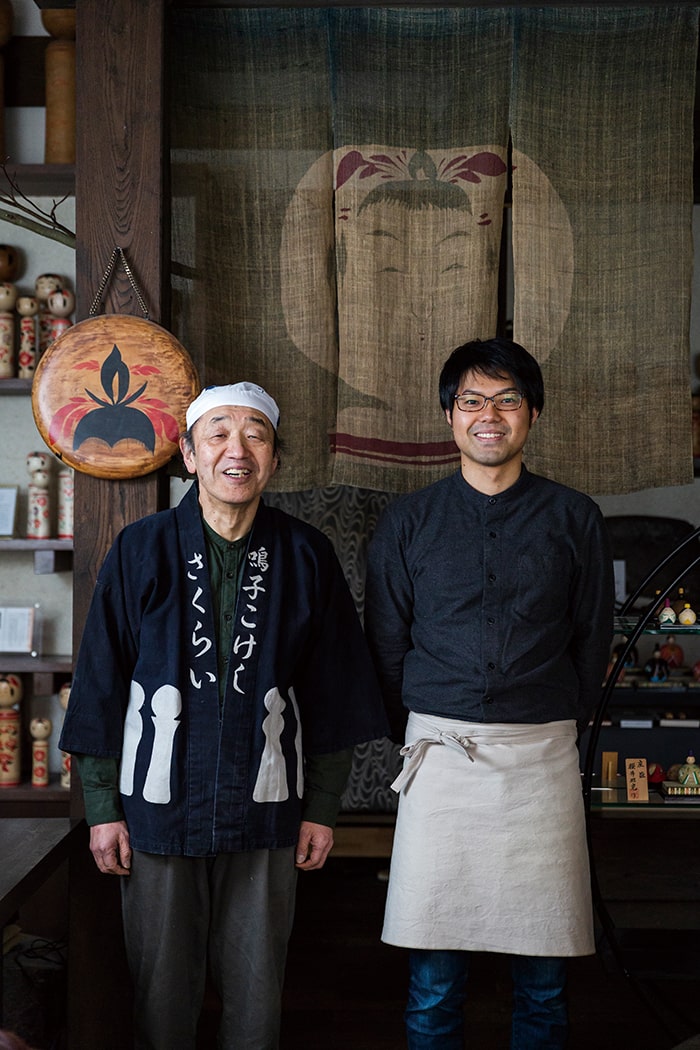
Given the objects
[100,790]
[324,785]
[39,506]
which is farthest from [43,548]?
[324,785]

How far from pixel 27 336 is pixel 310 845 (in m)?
2.61

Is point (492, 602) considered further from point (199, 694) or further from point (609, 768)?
point (609, 768)

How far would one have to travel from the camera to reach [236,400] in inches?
86.3

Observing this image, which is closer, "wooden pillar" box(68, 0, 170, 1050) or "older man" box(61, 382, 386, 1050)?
"older man" box(61, 382, 386, 1050)

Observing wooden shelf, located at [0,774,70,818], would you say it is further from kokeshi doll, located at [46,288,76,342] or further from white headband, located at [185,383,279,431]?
white headband, located at [185,383,279,431]

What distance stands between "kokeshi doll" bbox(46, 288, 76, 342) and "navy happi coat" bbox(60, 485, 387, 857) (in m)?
2.11

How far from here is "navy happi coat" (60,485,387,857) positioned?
2.09 meters

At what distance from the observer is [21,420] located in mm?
4281

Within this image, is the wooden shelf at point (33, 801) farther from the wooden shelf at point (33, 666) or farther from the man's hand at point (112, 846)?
the man's hand at point (112, 846)

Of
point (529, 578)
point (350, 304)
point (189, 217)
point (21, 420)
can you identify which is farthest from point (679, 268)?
Result: point (21, 420)

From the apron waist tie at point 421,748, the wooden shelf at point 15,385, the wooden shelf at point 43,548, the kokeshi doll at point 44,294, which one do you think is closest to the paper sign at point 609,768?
the apron waist tie at point 421,748

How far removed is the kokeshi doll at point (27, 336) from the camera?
13.3 ft

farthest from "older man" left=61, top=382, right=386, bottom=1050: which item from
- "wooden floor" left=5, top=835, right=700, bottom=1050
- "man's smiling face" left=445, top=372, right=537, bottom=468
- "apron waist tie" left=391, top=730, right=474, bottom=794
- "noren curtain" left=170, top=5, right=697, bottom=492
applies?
"wooden floor" left=5, top=835, right=700, bottom=1050

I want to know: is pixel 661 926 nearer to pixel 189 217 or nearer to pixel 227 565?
pixel 227 565
